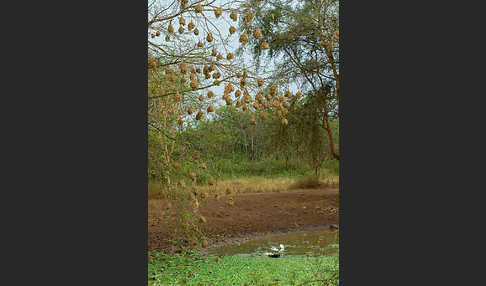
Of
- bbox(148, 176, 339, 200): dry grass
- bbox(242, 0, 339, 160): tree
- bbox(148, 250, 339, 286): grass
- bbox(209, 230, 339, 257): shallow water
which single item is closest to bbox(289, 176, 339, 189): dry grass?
bbox(148, 176, 339, 200): dry grass

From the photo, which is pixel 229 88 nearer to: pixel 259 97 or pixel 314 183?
pixel 259 97

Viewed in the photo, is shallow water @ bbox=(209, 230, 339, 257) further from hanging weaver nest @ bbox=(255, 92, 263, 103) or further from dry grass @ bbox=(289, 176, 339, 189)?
hanging weaver nest @ bbox=(255, 92, 263, 103)

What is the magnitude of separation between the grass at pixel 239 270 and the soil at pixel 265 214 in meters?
0.53

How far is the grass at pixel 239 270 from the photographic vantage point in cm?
301

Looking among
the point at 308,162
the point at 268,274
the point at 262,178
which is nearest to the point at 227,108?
the point at 262,178

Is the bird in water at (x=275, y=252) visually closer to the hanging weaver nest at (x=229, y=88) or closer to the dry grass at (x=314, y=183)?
the dry grass at (x=314, y=183)

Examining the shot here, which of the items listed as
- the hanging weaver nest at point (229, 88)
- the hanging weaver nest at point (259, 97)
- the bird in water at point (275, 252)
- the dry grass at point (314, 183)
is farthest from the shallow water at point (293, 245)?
the hanging weaver nest at point (229, 88)

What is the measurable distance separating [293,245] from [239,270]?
53.3 inches

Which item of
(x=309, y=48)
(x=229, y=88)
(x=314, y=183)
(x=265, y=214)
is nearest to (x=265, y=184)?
(x=314, y=183)

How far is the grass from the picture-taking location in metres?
3.01

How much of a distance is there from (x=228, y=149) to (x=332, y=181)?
154cm

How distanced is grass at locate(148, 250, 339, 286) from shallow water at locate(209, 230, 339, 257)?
0.88ft

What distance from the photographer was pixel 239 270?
135 inches
